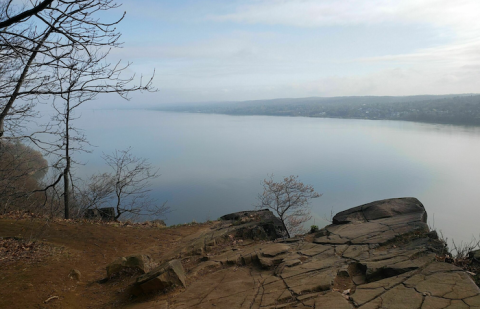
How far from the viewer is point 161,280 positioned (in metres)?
4.53

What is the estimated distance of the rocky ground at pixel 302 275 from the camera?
3584 mm

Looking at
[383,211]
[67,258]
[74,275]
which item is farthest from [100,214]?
[383,211]

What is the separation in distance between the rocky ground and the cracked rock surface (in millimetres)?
12

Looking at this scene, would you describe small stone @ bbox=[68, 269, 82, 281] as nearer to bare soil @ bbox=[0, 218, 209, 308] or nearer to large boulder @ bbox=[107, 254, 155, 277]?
bare soil @ bbox=[0, 218, 209, 308]

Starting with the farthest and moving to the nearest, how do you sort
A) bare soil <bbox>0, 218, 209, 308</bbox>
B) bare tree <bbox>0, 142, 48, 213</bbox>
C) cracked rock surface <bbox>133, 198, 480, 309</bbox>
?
bare tree <bbox>0, 142, 48, 213</bbox> < bare soil <bbox>0, 218, 209, 308</bbox> < cracked rock surface <bbox>133, 198, 480, 309</bbox>

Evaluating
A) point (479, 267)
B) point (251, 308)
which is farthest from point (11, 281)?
point (479, 267)

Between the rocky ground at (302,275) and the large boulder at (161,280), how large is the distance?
0.05 feet

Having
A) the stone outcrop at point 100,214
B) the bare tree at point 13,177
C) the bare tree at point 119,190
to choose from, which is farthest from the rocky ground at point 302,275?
the bare tree at point 119,190

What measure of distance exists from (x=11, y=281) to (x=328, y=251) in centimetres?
540

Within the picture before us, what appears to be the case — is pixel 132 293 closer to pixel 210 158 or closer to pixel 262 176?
pixel 262 176

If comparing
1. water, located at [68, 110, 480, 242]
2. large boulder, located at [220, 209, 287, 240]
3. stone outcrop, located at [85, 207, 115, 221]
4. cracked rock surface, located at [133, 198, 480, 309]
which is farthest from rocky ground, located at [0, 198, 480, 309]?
water, located at [68, 110, 480, 242]

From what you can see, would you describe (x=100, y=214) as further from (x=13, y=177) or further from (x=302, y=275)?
(x=302, y=275)

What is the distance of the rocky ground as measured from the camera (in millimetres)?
3584

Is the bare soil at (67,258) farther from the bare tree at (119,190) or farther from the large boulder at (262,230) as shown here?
the bare tree at (119,190)
